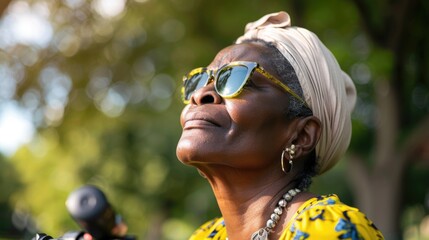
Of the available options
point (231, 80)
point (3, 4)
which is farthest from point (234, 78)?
point (3, 4)

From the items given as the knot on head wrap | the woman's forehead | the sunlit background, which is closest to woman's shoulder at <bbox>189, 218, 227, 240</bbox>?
the knot on head wrap

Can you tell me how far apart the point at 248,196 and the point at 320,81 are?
0.56 m

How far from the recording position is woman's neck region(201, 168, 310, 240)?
2889mm

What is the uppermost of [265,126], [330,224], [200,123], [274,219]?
[200,123]

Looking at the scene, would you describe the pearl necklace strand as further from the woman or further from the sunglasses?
the sunglasses

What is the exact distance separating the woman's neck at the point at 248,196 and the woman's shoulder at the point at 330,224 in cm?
26

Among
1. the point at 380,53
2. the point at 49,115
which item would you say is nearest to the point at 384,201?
the point at 380,53

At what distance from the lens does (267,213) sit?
289cm

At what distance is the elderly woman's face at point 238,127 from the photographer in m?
2.80

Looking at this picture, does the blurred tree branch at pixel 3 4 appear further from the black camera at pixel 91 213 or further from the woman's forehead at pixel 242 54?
the woman's forehead at pixel 242 54

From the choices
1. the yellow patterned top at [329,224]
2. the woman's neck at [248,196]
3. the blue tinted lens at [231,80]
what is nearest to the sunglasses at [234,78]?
the blue tinted lens at [231,80]

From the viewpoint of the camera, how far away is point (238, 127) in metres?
2.82

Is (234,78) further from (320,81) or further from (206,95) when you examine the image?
(320,81)

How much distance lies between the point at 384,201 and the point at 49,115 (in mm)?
6537
